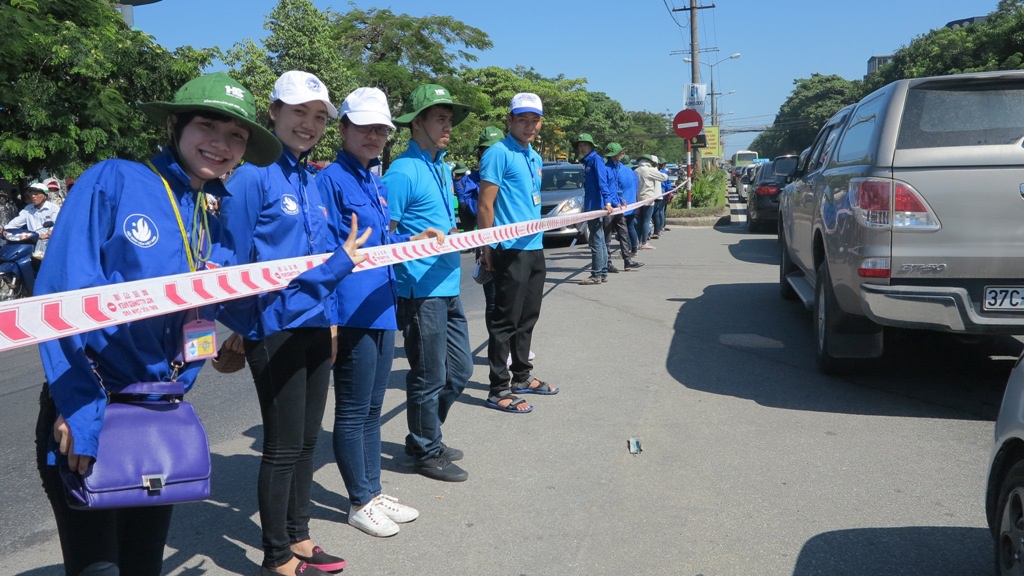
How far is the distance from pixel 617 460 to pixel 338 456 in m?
1.65

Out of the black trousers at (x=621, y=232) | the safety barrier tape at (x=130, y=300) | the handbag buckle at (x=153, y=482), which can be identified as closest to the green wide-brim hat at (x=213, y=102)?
the safety barrier tape at (x=130, y=300)

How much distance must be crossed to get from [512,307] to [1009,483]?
3.36 metres

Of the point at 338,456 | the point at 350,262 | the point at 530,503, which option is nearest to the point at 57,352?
the point at 350,262

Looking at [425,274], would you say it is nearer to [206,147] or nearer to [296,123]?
[296,123]

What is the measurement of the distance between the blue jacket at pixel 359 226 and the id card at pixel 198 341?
1.14 m

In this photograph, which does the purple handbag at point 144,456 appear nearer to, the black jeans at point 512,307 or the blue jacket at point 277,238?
the blue jacket at point 277,238

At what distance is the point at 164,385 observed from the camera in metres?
2.32

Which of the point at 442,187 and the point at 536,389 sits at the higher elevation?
the point at 442,187

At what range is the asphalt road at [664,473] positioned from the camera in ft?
11.7

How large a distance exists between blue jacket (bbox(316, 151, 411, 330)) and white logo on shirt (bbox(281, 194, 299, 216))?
48 cm

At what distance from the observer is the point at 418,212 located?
173 inches

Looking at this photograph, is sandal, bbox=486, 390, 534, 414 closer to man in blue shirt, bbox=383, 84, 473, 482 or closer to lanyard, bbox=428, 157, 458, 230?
man in blue shirt, bbox=383, 84, 473, 482

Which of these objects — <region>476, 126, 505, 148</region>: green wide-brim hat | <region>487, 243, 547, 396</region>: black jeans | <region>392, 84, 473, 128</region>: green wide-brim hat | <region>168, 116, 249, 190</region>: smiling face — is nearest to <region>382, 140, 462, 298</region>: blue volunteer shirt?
<region>392, 84, 473, 128</region>: green wide-brim hat

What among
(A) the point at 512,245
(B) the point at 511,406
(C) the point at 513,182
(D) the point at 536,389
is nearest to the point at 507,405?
(B) the point at 511,406
